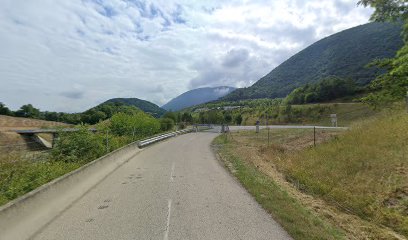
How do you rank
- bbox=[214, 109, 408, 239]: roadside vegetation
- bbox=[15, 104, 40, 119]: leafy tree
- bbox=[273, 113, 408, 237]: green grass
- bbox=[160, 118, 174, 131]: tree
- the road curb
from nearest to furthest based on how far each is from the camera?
the road curb < bbox=[214, 109, 408, 239]: roadside vegetation < bbox=[273, 113, 408, 237]: green grass < bbox=[160, 118, 174, 131]: tree < bbox=[15, 104, 40, 119]: leafy tree

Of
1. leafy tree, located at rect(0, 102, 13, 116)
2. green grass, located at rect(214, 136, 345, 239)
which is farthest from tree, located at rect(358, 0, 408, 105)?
leafy tree, located at rect(0, 102, 13, 116)

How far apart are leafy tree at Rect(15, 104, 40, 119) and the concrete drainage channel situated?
445 ft

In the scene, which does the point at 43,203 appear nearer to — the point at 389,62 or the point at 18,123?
the point at 389,62

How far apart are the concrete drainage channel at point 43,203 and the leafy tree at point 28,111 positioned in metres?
136

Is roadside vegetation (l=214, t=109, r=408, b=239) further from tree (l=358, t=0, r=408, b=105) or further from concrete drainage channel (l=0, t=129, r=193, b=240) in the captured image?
concrete drainage channel (l=0, t=129, r=193, b=240)

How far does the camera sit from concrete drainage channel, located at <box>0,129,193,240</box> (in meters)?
6.48

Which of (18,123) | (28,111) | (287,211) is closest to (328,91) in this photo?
(18,123)

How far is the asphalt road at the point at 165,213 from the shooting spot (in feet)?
21.9

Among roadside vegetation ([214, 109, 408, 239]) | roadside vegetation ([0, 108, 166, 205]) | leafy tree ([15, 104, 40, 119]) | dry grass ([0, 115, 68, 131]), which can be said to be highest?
leafy tree ([15, 104, 40, 119])

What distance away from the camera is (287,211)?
834cm

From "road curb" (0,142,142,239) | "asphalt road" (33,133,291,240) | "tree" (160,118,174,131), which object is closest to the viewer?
"road curb" (0,142,142,239)

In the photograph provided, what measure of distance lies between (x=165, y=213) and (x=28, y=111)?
14525cm

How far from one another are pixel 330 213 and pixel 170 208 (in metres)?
4.39

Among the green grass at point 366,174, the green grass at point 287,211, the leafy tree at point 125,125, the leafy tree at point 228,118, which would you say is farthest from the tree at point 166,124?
the green grass at point 287,211
